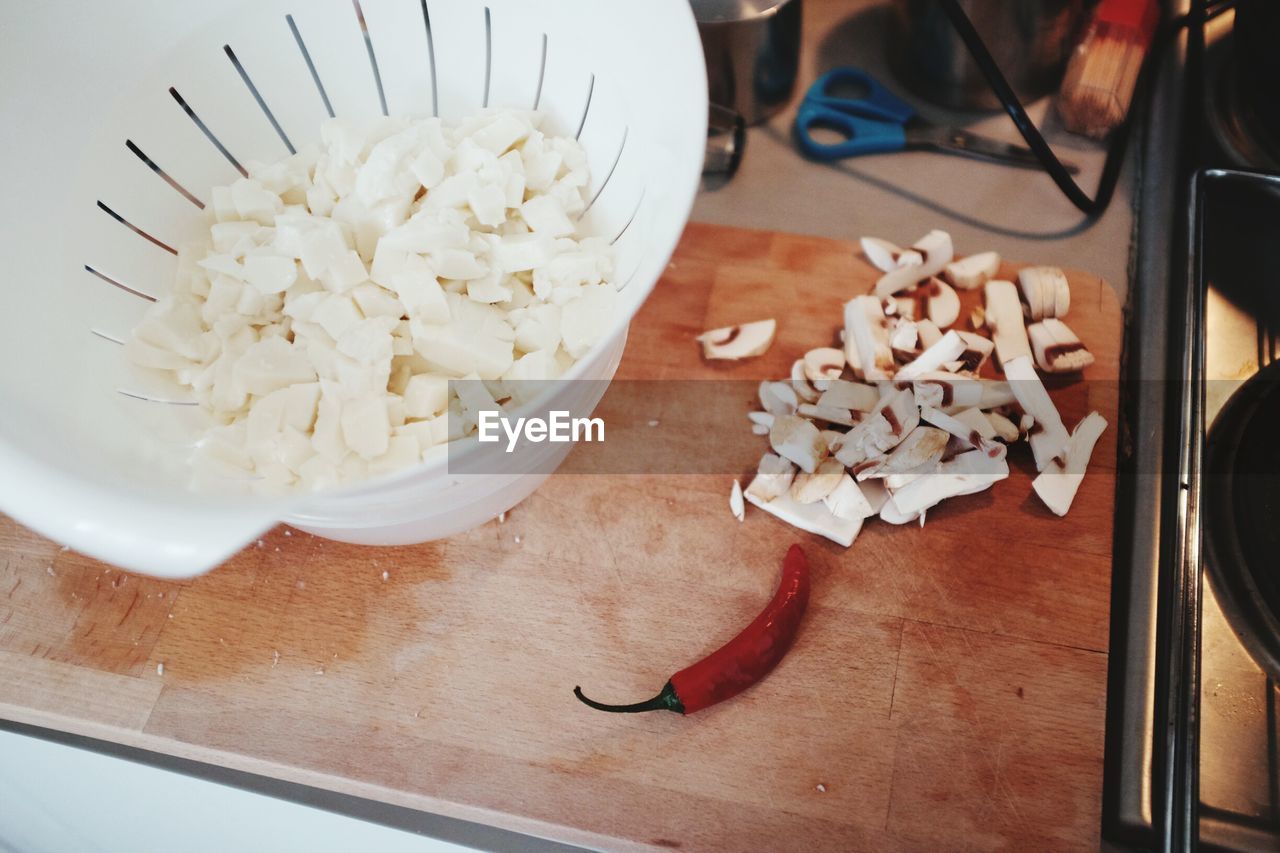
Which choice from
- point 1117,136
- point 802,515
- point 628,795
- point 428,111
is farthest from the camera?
point 1117,136

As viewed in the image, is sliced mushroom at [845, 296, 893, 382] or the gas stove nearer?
the gas stove

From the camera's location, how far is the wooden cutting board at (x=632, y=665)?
73 centimetres

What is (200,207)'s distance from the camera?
91cm

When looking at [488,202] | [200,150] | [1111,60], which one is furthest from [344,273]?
[1111,60]

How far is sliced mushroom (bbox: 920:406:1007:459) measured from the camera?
82 cm

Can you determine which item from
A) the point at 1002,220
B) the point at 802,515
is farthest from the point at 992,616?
the point at 1002,220

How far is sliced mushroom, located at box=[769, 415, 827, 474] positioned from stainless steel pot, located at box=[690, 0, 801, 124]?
1.49ft

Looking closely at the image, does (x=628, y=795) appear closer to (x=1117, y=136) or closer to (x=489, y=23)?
(x=489, y=23)

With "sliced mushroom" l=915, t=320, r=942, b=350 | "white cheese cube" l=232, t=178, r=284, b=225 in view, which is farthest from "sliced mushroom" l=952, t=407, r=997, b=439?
"white cheese cube" l=232, t=178, r=284, b=225

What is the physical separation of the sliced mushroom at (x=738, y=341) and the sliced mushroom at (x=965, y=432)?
18 centimetres

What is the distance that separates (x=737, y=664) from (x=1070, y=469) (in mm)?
366

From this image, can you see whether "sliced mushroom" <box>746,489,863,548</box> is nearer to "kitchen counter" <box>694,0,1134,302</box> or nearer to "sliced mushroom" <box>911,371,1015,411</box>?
"sliced mushroom" <box>911,371,1015,411</box>

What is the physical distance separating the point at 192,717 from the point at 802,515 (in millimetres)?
576

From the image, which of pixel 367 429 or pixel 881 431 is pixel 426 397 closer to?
pixel 367 429
